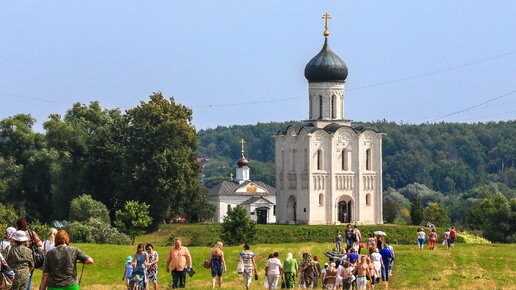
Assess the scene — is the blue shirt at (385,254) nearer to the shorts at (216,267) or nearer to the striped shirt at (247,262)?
the striped shirt at (247,262)

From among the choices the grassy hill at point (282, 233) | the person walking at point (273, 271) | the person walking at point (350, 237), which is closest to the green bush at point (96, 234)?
the grassy hill at point (282, 233)

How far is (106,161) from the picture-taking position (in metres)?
88.8

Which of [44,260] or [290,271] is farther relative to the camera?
[290,271]

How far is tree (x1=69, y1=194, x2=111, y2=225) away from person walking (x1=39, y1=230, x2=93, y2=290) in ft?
185

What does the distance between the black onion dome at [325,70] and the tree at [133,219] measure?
1777 cm

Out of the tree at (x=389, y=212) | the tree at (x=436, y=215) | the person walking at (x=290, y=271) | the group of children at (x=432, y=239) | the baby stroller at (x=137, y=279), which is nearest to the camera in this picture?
the baby stroller at (x=137, y=279)

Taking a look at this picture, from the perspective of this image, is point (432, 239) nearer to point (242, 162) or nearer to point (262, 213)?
point (262, 213)

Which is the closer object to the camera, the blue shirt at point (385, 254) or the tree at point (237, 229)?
the blue shirt at point (385, 254)

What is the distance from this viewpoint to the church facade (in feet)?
299

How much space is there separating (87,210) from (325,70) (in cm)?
1835

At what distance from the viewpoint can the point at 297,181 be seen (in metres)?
92.1

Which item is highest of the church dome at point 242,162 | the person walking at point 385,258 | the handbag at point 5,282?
the church dome at point 242,162

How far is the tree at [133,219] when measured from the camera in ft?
249

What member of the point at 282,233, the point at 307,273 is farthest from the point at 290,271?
the point at 282,233
